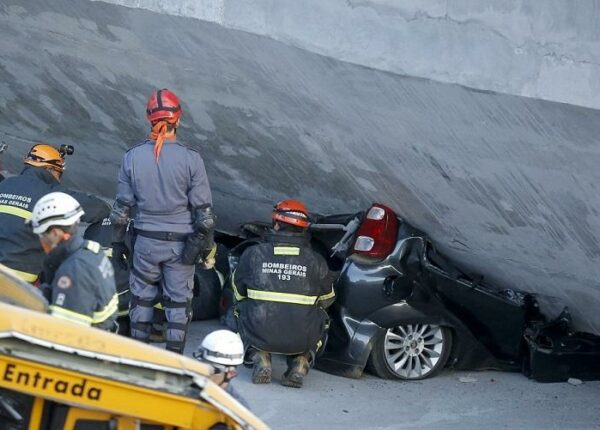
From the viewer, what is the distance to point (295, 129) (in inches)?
336

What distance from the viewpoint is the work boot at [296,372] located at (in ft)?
27.6

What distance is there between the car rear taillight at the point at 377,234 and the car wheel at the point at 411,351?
1.88 ft

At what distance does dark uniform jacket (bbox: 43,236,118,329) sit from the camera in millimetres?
5613

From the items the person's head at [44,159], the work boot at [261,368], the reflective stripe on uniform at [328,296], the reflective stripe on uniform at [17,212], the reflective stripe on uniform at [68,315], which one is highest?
the person's head at [44,159]

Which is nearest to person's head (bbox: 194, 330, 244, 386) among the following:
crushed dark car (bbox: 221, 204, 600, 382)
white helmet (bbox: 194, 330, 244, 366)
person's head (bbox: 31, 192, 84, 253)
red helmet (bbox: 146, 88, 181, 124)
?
white helmet (bbox: 194, 330, 244, 366)

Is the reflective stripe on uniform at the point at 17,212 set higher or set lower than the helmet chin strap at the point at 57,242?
higher

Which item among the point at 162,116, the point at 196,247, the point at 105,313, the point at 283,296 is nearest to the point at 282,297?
the point at 283,296

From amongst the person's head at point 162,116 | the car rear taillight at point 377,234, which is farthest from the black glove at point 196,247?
the car rear taillight at point 377,234

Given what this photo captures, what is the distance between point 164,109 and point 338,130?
46.6 inches

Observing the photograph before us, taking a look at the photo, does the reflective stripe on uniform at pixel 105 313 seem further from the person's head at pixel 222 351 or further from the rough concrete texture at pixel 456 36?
the rough concrete texture at pixel 456 36

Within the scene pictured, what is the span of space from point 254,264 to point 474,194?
1.59 meters

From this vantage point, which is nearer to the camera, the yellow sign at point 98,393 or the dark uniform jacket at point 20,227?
the yellow sign at point 98,393

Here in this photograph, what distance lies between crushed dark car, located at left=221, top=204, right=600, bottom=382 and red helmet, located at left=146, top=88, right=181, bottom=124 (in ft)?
5.35

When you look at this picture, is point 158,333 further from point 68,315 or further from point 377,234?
point 68,315
